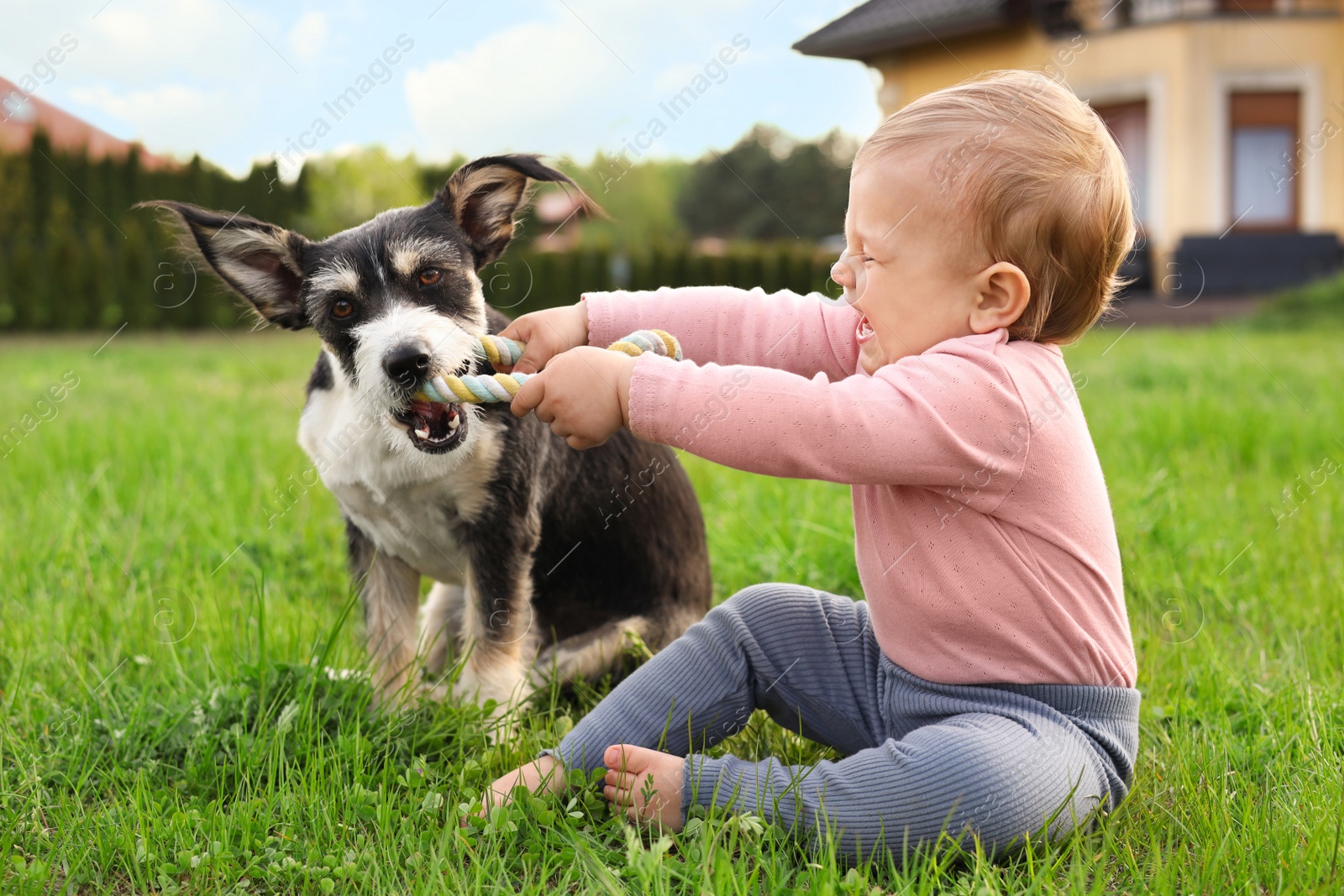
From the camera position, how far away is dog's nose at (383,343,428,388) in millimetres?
2352

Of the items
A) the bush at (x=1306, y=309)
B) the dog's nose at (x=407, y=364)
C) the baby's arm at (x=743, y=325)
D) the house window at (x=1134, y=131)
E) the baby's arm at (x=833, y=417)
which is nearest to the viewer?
the baby's arm at (x=833, y=417)

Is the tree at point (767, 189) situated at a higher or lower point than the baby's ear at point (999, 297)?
higher

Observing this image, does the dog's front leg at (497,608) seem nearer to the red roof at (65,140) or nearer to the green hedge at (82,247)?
the green hedge at (82,247)

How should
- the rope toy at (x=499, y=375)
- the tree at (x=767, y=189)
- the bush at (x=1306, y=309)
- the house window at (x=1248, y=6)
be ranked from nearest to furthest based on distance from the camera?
1. the rope toy at (x=499, y=375)
2. the bush at (x=1306, y=309)
3. the house window at (x=1248, y=6)
4. the tree at (x=767, y=189)

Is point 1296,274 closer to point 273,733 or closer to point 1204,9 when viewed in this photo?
point 1204,9

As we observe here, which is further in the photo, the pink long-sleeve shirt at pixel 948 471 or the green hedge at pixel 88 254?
the green hedge at pixel 88 254

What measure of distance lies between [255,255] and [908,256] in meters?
1.58

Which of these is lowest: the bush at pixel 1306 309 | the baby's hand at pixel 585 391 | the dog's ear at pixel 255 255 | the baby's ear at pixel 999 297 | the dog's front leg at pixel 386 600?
the bush at pixel 1306 309

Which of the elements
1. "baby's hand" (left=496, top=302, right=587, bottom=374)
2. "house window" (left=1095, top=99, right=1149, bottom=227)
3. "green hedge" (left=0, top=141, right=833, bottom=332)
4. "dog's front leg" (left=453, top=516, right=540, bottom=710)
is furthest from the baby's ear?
"house window" (left=1095, top=99, right=1149, bottom=227)

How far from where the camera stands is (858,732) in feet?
7.84

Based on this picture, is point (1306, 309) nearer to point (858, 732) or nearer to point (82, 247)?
point (858, 732)

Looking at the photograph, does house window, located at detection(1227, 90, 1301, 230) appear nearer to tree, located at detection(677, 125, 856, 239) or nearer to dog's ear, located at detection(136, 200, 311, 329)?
tree, located at detection(677, 125, 856, 239)

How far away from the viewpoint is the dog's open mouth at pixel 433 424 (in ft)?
8.08

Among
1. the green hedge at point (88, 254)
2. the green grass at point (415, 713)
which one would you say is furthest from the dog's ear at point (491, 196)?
the green hedge at point (88, 254)
